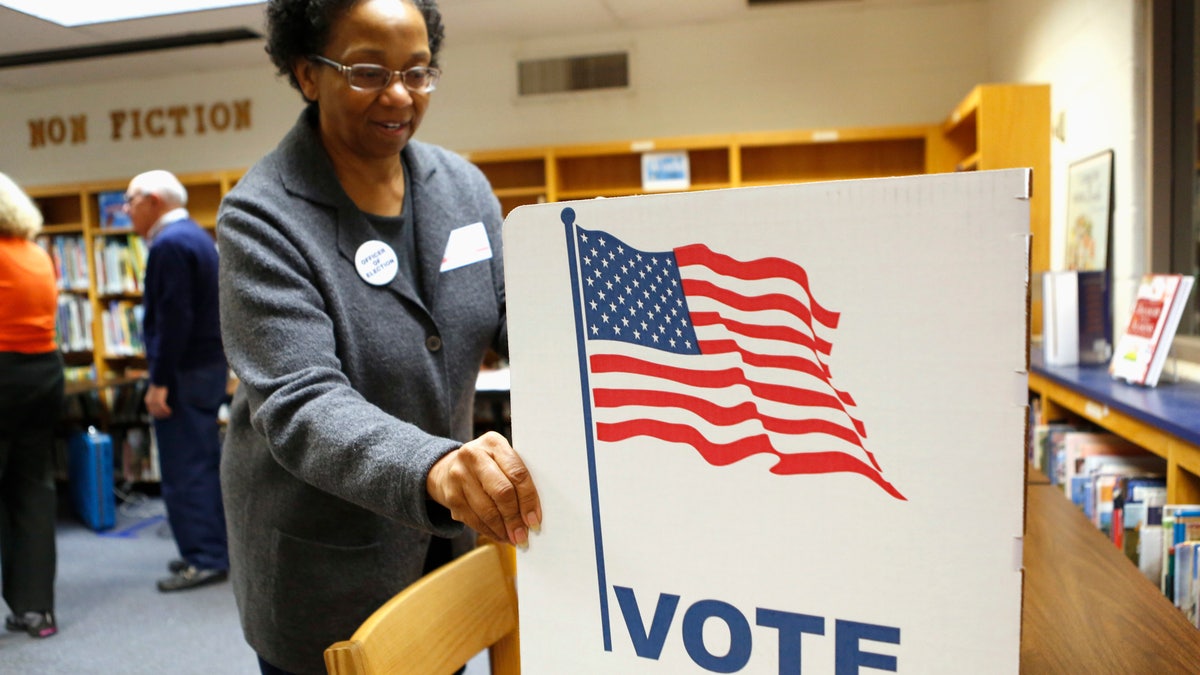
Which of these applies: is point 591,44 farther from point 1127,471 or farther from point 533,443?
point 533,443

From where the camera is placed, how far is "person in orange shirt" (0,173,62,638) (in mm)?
2793

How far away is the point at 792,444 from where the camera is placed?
21.3 inches

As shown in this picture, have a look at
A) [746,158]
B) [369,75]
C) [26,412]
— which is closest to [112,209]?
[26,412]

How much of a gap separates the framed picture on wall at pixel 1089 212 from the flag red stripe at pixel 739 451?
103 inches

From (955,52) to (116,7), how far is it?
4374 mm

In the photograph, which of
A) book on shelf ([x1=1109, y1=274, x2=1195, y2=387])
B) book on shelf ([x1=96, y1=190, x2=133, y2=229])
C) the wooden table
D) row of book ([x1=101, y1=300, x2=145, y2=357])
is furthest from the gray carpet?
book on shelf ([x1=96, y1=190, x2=133, y2=229])

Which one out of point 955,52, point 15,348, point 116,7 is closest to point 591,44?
point 955,52

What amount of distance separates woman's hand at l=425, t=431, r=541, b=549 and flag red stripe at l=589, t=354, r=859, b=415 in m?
0.10

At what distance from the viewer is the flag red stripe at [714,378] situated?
1.75ft

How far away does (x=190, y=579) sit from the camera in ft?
11.2

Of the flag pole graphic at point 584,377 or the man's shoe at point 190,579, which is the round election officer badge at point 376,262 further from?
the man's shoe at point 190,579

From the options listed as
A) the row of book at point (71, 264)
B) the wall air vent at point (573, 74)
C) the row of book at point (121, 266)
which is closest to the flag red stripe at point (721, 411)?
the wall air vent at point (573, 74)

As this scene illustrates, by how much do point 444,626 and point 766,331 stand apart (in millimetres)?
688

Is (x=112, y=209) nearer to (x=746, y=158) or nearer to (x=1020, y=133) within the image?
(x=746, y=158)
